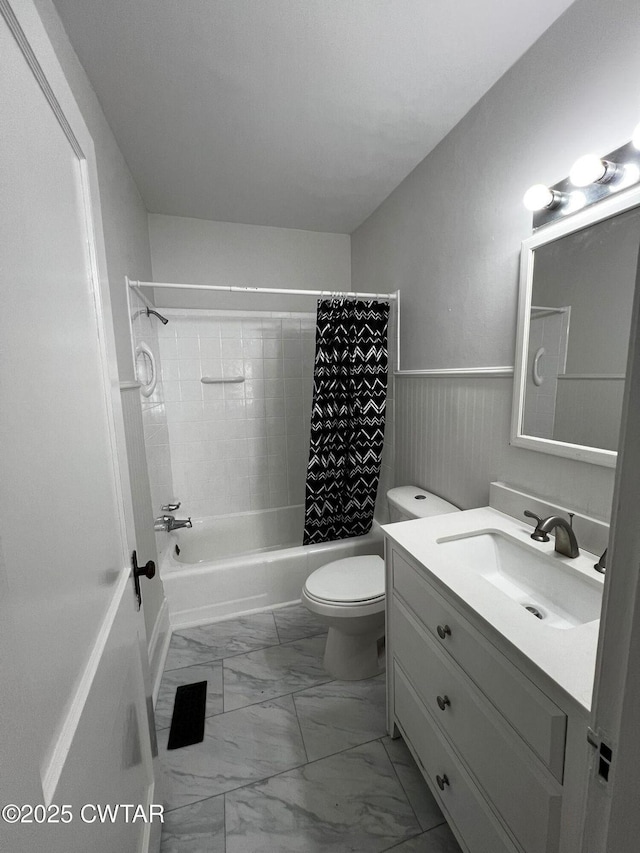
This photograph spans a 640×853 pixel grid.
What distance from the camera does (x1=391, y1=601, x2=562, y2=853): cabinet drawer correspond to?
0.70 m

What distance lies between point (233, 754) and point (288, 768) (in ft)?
0.72

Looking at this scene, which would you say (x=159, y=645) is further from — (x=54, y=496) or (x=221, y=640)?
(x=54, y=496)

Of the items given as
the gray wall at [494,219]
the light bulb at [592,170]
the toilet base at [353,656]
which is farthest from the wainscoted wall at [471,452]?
the toilet base at [353,656]

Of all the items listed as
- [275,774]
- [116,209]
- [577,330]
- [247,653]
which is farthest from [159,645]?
[577,330]

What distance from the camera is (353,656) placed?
167 centimetres

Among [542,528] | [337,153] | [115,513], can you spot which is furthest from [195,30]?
[542,528]

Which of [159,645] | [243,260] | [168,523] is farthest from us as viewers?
[243,260]

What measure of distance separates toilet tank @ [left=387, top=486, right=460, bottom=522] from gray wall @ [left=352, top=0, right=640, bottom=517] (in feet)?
0.21

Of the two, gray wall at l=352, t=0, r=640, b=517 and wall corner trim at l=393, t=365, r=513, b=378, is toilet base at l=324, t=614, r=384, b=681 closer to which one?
gray wall at l=352, t=0, r=640, b=517

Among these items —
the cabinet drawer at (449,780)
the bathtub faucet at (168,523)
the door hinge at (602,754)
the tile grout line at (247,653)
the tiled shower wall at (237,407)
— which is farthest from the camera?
the tiled shower wall at (237,407)

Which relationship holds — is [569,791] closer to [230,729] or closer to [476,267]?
[230,729]

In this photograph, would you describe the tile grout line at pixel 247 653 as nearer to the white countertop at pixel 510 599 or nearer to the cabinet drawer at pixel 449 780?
the cabinet drawer at pixel 449 780

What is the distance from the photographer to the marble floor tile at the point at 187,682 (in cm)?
152

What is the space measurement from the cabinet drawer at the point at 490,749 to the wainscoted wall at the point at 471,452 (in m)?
0.66
